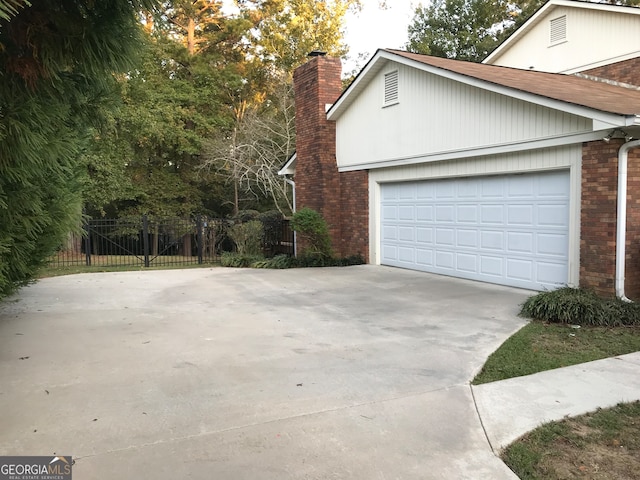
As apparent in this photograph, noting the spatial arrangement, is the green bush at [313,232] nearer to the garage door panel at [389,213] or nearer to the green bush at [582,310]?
the garage door panel at [389,213]

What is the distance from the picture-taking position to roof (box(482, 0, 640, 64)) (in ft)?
42.3

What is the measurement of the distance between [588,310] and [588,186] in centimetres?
219

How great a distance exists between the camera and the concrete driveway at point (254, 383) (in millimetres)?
3297

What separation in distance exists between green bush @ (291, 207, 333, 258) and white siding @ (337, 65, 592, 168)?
6.13 ft

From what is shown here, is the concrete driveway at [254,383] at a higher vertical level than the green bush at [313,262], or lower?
lower

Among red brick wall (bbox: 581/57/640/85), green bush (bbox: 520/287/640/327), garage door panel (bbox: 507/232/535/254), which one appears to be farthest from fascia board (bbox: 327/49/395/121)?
green bush (bbox: 520/287/640/327)

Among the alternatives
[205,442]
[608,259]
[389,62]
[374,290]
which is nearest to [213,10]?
[389,62]

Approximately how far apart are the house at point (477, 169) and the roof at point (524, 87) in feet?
0.11

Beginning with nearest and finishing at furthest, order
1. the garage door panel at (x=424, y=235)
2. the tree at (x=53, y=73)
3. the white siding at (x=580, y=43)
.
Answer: the tree at (x=53, y=73)
the garage door panel at (x=424, y=235)
the white siding at (x=580, y=43)

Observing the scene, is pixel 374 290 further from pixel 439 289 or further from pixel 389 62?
pixel 389 62

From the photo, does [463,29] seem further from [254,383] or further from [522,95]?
[254,383]

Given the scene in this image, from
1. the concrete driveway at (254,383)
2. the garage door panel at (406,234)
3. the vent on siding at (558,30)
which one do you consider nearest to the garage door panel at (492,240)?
the concrete driveway at (254,383)

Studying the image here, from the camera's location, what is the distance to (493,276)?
10133 mm

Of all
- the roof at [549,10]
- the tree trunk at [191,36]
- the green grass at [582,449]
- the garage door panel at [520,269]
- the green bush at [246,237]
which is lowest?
the green grass at [582,449]
